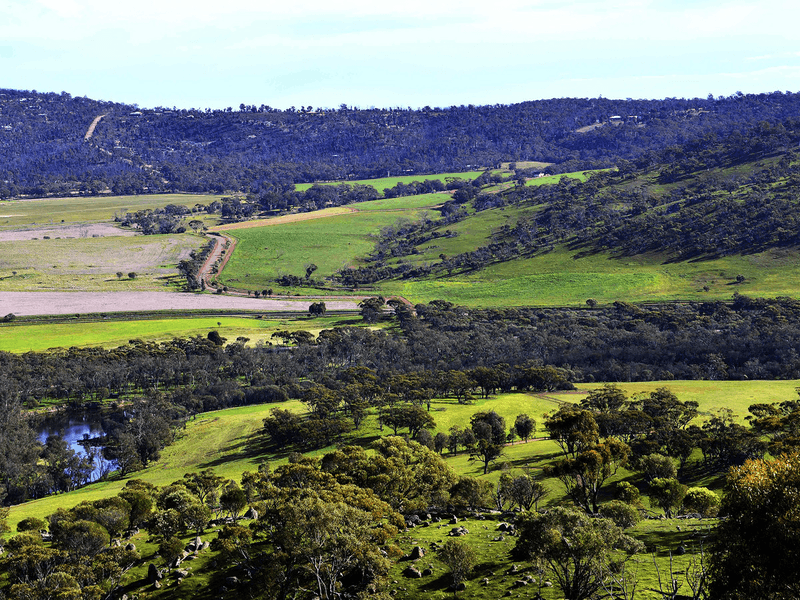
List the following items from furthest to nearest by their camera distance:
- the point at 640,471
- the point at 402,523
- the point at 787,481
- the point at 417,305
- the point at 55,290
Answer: the point at 55,290 < the point at 417,305 < the point at 640,471 < the point at 402,523 < the point at 787,481

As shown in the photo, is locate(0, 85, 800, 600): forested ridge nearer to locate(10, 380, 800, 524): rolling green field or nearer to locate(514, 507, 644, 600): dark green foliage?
locate(514, 507, 644, 600): dark green foliage

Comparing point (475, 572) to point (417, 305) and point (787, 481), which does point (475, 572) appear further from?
point (417, 305)

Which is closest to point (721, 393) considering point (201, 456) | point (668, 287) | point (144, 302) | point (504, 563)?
point (504, 563)

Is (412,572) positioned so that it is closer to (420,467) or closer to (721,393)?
(420,467)

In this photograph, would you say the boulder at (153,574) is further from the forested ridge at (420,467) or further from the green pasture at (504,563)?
the green pasture at (504,563)

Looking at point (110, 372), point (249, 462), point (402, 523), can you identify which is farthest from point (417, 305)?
point (402, 523)

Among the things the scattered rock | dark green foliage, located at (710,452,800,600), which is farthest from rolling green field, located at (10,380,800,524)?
dark green foliage, located at (710,452,800,600)

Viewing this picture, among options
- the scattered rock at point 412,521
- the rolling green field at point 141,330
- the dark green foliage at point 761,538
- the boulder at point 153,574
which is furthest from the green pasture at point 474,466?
the rolling green field at point 141,330
